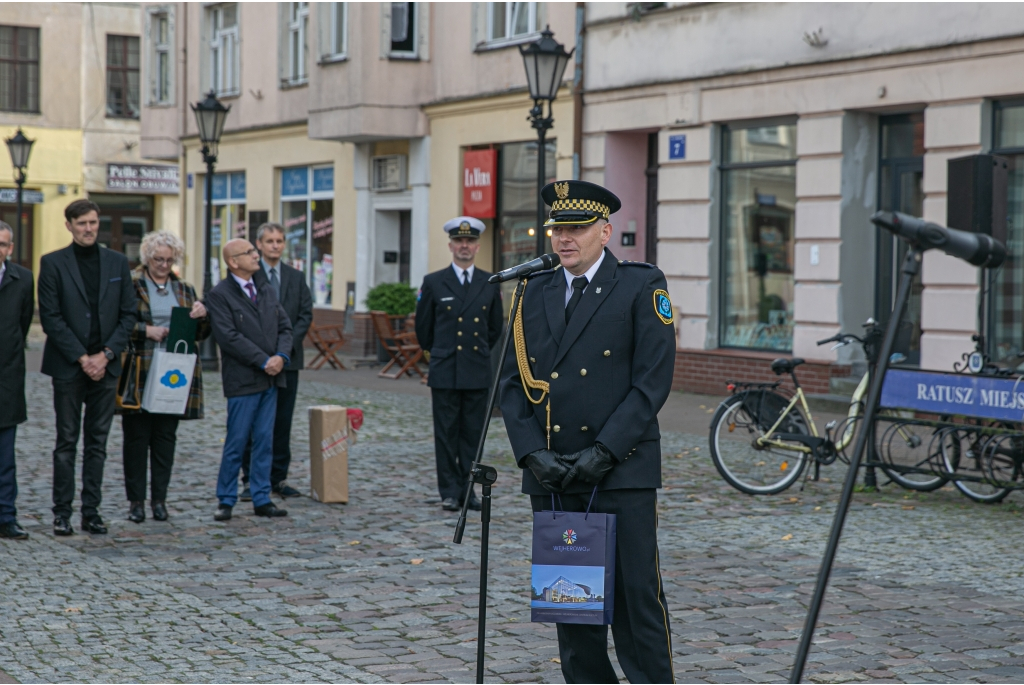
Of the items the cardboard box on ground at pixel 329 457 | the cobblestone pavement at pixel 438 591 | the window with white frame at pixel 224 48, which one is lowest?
the cobblestone pavement at pixel 438 591

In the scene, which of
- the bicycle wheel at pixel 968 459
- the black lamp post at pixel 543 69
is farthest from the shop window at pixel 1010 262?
the black lamp post at pixel 543 69

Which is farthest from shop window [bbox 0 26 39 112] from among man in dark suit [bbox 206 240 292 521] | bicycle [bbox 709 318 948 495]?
bicycle [bbox 709 318 948 495]

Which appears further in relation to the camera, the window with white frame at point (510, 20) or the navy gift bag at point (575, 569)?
the window with white frame at point (510, 20)

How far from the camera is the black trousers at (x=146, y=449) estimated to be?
927 cm

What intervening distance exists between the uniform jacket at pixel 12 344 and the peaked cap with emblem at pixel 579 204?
17.1 feet

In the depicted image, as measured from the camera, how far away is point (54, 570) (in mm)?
7754

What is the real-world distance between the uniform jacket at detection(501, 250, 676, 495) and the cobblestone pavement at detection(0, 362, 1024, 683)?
1383 millimetres

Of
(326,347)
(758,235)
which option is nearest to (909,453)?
(758,235)

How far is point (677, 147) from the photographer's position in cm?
1884

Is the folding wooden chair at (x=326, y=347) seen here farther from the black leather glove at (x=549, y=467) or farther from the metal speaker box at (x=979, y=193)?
the black leather glove at (x=549, y=467)

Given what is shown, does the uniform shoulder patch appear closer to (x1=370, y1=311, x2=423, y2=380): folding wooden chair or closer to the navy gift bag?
the navy gift bag

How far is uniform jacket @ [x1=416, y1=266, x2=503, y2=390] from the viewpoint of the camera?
980 cm

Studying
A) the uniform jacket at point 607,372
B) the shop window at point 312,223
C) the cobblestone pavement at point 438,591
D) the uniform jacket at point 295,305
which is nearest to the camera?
the uniform jacket at point 607,372

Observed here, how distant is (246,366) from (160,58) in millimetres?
26789
